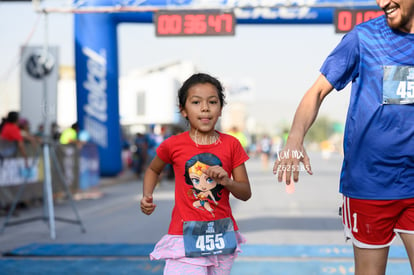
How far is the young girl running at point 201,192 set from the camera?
3188 mm

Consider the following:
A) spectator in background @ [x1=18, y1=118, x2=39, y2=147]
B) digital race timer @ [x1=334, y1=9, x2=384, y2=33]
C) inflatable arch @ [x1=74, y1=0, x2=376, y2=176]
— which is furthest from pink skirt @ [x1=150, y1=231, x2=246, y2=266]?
inflatable arch @ [x1=74, y1=0, x2=376, y2=176]

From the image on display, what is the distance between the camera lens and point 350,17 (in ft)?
30.6

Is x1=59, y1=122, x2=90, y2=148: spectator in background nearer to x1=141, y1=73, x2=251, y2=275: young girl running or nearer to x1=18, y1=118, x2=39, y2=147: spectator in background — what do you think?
x1=18, y1=118, x2=39, y2=147: spectator in background

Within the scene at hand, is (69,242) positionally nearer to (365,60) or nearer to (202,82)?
(202,82)

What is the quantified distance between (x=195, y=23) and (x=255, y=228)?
332cm

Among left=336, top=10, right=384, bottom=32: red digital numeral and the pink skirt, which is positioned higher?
left=336, top=10, right=384, bottom=32: red digital numeral

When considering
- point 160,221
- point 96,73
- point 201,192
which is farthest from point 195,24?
point 96,73

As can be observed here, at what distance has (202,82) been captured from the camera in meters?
3.32

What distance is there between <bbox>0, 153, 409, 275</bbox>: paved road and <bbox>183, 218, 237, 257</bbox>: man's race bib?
2.78 meters

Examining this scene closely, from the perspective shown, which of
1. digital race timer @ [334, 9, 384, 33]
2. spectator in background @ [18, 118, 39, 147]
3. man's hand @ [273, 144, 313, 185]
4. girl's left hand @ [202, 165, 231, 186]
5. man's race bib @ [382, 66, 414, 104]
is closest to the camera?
man's hand @ [273, 144, 313, 185]

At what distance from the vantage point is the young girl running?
125 inches

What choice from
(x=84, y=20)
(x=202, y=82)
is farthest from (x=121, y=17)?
(x=202, y=82)

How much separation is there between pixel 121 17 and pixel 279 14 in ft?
16.8

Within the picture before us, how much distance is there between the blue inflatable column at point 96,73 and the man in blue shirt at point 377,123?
15055mm
